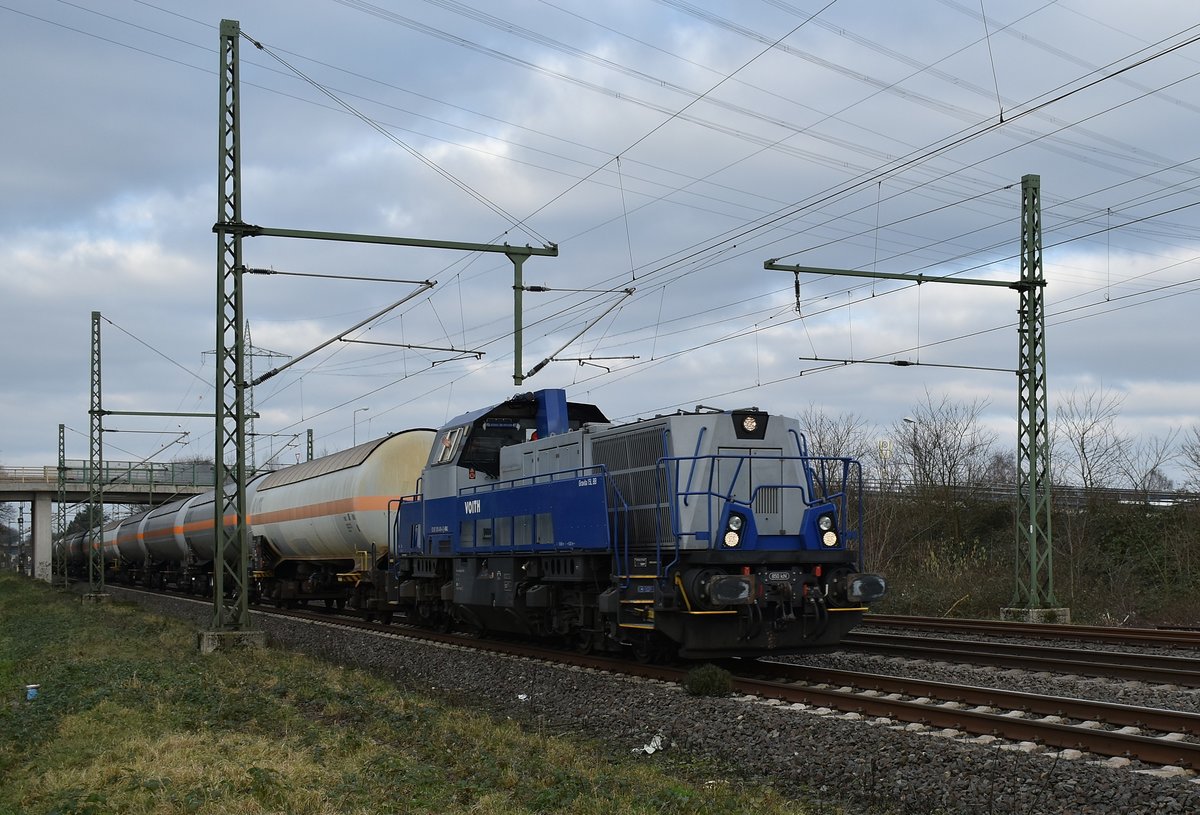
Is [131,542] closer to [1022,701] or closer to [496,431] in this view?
[496,431]

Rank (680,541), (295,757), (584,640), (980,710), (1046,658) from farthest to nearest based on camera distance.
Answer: (584,640), (1046,658), (680,541), (980,710), (295,757)

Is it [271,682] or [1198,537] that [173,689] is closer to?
[271,682]

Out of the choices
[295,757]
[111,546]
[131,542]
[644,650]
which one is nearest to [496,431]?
[644,650]

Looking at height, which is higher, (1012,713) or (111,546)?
(1012,713)

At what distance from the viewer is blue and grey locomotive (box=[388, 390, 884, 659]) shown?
12.0 meters

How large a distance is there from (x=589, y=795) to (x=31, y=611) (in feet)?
101

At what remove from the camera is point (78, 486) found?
200 feet

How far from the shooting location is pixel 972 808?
690cm

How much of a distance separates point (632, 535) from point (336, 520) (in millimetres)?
11952

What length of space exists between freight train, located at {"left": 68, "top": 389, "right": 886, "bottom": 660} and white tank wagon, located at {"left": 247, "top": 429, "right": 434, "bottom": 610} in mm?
1345

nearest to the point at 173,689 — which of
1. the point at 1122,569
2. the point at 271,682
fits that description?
the point at 271,682

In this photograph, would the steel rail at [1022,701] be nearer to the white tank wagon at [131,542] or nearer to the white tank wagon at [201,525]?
the white tank wagon at [201,525]

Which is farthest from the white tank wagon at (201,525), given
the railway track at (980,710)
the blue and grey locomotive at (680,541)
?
the railway track at (980,710)

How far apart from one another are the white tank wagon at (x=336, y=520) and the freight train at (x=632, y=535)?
1345mm
